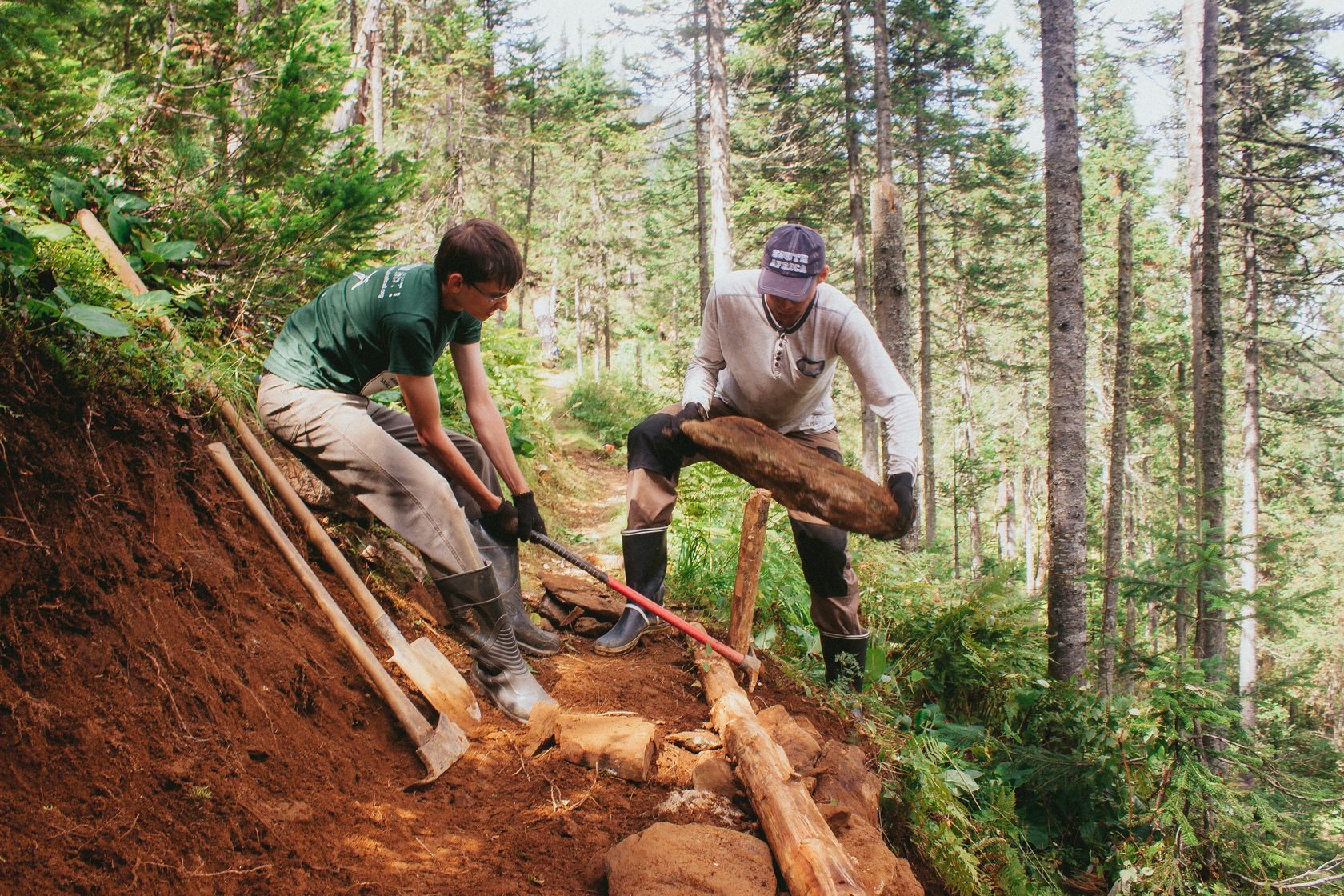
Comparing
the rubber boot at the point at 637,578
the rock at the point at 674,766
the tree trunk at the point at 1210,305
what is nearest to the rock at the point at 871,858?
the rock at the point at 674,766

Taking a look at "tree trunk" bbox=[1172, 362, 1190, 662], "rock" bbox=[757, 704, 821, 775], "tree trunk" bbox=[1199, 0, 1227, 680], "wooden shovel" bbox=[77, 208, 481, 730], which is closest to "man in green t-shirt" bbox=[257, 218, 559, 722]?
"wooden shovel" bbox=[77, 208, 481, 730]

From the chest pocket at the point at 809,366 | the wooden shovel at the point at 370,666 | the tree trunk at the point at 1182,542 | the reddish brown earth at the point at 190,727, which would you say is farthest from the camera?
the chest pocket at the point at 809,366

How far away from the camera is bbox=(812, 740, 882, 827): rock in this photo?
2885 mm

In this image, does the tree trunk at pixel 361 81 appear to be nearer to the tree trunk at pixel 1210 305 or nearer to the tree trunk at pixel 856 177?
the tree trunk at pixel 856 177

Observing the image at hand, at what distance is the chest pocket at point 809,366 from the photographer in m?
3.90

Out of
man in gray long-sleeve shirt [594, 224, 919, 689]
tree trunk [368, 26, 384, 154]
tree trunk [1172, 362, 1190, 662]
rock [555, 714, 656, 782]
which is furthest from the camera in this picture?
tree trunk [368, 26, 384, 154]

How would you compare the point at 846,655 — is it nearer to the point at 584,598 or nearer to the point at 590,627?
the point at 590,627

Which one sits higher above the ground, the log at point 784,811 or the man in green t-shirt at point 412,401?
the man in green t-shirt at point 412,401

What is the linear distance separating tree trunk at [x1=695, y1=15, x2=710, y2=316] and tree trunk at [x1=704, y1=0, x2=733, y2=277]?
4866 mm

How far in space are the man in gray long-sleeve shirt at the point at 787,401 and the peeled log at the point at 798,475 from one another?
0.46 feet

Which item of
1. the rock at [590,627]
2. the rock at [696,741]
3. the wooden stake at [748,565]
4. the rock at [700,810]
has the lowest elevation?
the rock at [700,810]

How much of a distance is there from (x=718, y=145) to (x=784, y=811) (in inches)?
535

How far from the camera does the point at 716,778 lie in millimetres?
2900

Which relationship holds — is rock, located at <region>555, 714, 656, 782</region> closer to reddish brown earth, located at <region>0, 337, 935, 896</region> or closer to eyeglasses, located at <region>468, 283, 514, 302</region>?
reddish brown earth, located at <region>0, 337, 935, 896</region>
